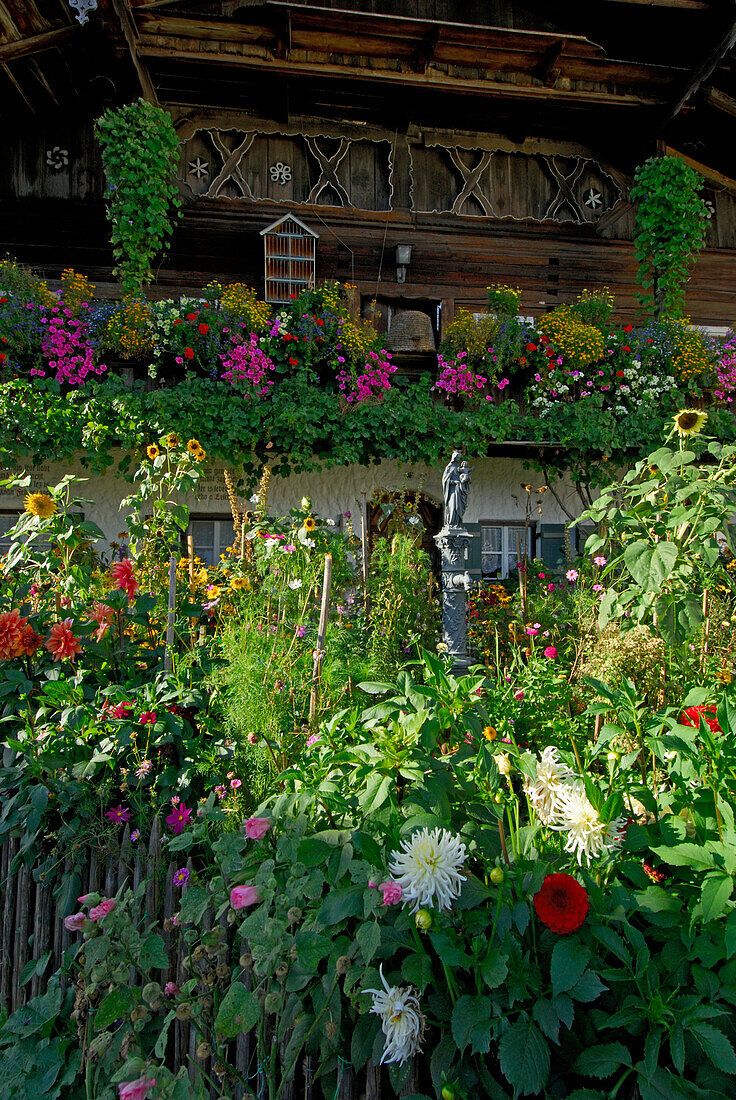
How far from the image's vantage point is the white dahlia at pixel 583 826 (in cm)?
144

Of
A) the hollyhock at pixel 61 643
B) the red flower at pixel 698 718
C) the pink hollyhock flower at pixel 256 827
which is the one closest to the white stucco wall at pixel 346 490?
the hollyhock at pixel 61 643

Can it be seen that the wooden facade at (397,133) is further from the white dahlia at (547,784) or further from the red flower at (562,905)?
the red flower at (562,905)

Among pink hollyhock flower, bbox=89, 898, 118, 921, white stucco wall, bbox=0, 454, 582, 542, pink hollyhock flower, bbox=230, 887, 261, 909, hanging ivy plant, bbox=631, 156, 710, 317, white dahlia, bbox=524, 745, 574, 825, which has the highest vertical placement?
hanging ivy plant, bbox=631, 156, 710, 317

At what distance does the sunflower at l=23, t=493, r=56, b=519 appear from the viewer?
8.57 feet

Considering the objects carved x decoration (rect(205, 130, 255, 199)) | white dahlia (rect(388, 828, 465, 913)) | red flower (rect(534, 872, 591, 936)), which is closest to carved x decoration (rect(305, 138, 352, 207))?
carved x decoration (rect(205, 130, 255, 199))

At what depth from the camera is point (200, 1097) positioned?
1.36 meters

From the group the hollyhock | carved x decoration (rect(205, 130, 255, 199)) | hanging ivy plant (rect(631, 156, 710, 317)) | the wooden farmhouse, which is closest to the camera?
the hollyhock

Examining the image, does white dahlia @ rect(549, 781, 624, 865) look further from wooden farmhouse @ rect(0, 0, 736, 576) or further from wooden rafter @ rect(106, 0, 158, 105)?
wooden rafter @ rect(106, 0, 158, 105)

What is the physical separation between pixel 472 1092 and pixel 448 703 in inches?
30.0

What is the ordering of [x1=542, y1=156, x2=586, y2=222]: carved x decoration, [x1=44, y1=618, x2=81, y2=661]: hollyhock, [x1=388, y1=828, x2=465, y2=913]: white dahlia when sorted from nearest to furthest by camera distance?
[x1=388, y1=828, x2=465, y2=913]: white dahlia, [x1=44, y1=618, x2=81, y2=661]: hollyhock, [x1=542, y1=156, x2=586, y2=222]: carved x decoration

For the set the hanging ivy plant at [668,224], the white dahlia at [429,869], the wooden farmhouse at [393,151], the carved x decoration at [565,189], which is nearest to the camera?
the white dahlia at [429,869]

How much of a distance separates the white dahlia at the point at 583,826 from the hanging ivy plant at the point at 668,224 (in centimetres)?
743

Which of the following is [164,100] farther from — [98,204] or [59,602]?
[59,602]

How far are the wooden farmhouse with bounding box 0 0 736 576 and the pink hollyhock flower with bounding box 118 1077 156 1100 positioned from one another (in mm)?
6391
